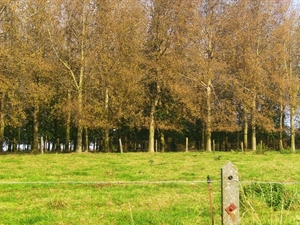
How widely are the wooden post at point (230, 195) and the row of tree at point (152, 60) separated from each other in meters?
32.6

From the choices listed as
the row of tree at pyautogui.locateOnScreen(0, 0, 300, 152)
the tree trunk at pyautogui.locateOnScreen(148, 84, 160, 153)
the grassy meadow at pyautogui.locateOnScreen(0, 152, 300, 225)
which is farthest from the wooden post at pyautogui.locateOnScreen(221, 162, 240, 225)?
the tree trunk at pyautogui.locateOnScreen(148, 84, 160, 153)

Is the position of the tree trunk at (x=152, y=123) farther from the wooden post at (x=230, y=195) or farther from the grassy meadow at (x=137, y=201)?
the wooden post at (x=230, y=195)

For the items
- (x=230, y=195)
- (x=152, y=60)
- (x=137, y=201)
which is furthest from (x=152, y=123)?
(x=230, y=195)

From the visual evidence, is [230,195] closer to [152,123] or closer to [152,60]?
[152,60]

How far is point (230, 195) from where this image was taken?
4.99 meters

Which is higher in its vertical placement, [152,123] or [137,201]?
[152,123]

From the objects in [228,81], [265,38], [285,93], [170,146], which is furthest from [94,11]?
[170,146]

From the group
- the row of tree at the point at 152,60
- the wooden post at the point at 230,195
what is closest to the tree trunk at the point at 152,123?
the row of tree at the point at 152,60

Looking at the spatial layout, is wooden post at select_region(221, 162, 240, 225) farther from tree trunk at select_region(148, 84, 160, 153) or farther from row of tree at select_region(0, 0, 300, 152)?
tree trunk at select_region(148, 84, 160, 153)

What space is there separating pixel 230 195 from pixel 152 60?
35.9 meters

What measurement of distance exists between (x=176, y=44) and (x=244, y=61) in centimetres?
794

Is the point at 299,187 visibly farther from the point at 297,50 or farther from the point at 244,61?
the point at 297,50

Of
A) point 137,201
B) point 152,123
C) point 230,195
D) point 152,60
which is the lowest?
point 137,201

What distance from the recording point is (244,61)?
43500 mm
